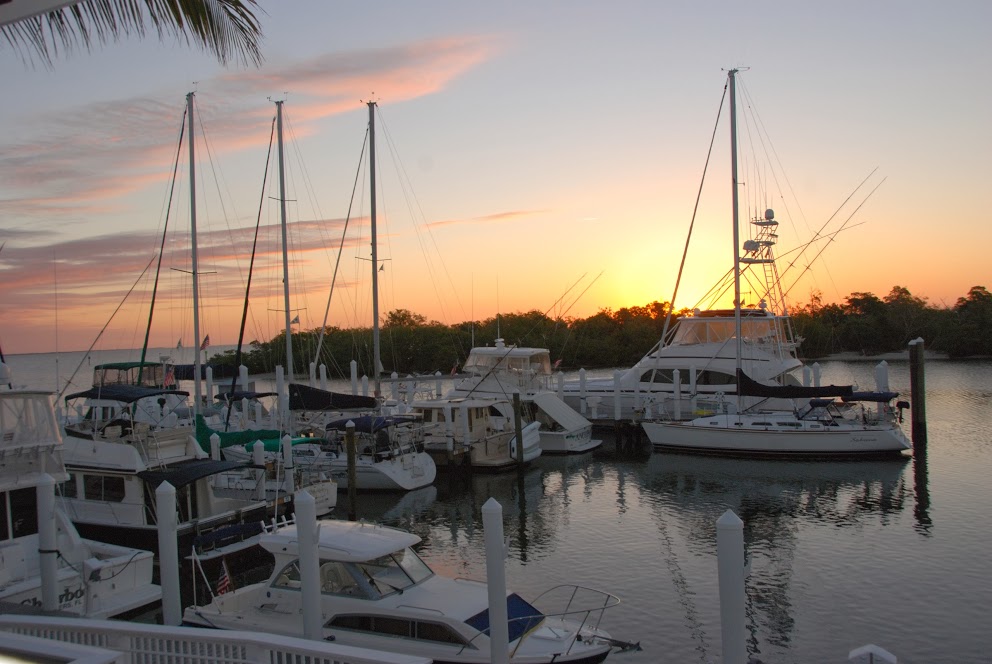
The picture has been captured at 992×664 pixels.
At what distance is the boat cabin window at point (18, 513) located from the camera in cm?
1312

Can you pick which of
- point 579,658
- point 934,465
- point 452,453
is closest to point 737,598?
point 579,658

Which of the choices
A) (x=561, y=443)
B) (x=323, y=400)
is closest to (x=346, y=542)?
(x=323, y=400)

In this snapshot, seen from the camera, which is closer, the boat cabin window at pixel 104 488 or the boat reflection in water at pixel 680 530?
the boat reflection in water at pixel 680 530

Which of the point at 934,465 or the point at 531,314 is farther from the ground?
the point at 531,314

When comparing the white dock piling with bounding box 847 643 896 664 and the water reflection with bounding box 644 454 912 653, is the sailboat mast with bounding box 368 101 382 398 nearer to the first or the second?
the water reflection with bounding box 644 454 912 653

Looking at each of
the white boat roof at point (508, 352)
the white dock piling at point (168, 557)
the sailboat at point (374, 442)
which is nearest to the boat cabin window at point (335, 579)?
the white dock piling at point (168, 557)

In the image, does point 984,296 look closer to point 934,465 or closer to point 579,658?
point 934,465

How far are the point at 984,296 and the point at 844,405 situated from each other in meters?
70.8

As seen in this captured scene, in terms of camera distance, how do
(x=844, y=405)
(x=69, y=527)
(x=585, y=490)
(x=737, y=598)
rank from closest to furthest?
1. (x=737, y=598)
2. (x=69, y=527)
3. (x=585, y=490)
4. (x=844, y=405)

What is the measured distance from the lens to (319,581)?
1081 centimetres

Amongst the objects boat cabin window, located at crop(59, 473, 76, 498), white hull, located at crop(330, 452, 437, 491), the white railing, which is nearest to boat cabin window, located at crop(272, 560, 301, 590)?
the white railing

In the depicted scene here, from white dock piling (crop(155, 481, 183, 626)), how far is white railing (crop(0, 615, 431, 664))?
17.2 feet

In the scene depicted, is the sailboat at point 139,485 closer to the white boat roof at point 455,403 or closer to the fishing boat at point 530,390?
the white boat roof at point 455,403

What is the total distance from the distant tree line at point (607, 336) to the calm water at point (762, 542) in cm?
5469
